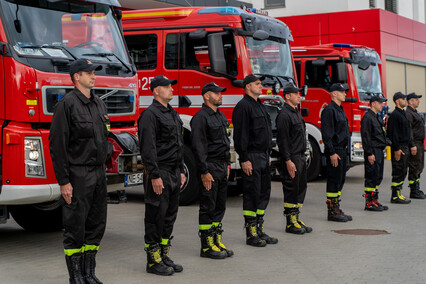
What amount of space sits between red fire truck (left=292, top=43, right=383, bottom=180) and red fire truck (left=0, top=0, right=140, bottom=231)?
7.62 metres

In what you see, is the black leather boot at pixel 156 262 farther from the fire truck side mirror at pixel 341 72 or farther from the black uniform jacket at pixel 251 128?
the fire truck side mirror at pixel 341 72

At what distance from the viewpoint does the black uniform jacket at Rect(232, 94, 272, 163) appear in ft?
27.4

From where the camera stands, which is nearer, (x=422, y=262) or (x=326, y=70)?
(x=422, y=262)

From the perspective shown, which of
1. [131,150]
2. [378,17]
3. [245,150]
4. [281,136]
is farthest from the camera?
[378,17]

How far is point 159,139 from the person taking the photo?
691 centimetres

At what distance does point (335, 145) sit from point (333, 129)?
0.26 m

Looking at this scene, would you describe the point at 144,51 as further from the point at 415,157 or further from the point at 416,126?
the point at 415,157

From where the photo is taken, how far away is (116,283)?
21.1 ft

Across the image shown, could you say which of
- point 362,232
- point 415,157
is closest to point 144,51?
point 362,232

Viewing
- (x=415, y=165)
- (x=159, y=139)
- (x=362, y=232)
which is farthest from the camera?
(x=415, y=165)

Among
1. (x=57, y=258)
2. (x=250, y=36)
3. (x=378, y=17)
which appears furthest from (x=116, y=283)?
(x=378, y=17)

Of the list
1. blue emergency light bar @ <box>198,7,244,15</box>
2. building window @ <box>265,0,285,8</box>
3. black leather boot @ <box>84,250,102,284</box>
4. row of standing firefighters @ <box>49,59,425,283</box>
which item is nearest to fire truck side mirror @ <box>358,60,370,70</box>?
row of standing firefighters @ <box>49,59,425,283</box>

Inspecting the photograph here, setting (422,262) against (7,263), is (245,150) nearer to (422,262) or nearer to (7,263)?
(422,262)

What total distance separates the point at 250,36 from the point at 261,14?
1034 millimetres
